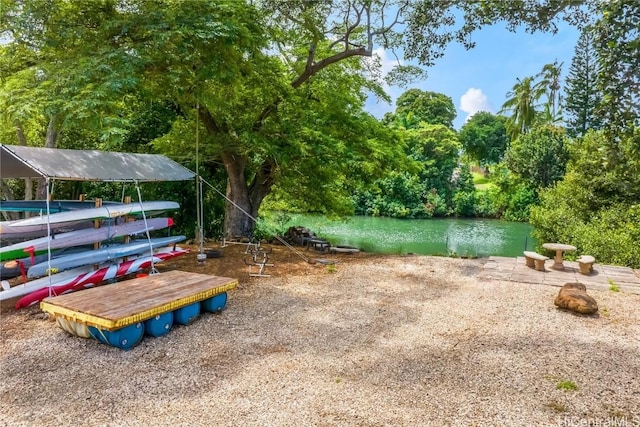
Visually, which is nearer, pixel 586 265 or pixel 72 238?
pixel 72 238

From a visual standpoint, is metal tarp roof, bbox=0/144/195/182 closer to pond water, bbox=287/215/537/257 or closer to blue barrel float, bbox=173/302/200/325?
blue barrel float, bbox=173/302/200/325

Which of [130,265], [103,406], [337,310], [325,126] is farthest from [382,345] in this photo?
[325,126]

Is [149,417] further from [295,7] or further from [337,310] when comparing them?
[295,7]

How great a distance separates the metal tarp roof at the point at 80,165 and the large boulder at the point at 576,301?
7178mm

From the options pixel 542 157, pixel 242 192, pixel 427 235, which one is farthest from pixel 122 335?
pixel 542 157

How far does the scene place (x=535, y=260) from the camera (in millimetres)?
8305

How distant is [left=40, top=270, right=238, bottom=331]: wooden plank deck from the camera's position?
4156mm

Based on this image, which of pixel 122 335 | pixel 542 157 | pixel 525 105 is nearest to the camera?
pixel 122 335

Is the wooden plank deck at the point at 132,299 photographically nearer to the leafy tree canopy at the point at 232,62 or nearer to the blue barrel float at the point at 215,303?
the blue barrel float at the point at 215,303

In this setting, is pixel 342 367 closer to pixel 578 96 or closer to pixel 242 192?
pixel 242 192

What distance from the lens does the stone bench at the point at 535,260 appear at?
323 inches

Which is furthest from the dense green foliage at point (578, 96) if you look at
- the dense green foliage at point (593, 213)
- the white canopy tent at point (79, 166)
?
the white canopy tent at point (79, 166)

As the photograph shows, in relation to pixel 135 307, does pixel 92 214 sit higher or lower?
higher

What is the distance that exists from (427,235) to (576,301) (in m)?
18.4
